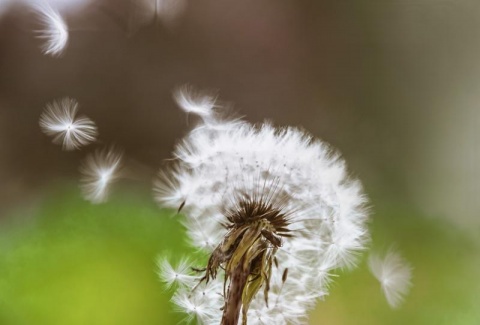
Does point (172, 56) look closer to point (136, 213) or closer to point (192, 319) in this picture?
point (136, 213)

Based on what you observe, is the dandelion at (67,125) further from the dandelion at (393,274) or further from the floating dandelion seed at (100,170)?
the dandelion at (393,274)

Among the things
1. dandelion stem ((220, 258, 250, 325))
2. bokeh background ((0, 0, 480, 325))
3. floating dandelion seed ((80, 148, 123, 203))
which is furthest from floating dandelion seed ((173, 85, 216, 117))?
dandelion stem ((220, 258, 250, 325))

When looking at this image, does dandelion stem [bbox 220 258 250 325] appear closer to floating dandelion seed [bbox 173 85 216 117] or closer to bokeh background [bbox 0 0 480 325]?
bokeh background [bbox 0 0 480 325]

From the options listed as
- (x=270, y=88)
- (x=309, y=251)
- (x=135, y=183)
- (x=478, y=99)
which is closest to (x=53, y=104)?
(x=135, y=183)

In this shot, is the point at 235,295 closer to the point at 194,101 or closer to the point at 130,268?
the point at 130,268

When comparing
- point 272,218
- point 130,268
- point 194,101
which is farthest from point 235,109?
point 130,268

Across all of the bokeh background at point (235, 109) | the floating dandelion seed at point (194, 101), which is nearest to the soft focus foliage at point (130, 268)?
the bokeh background at point (235, 109)
